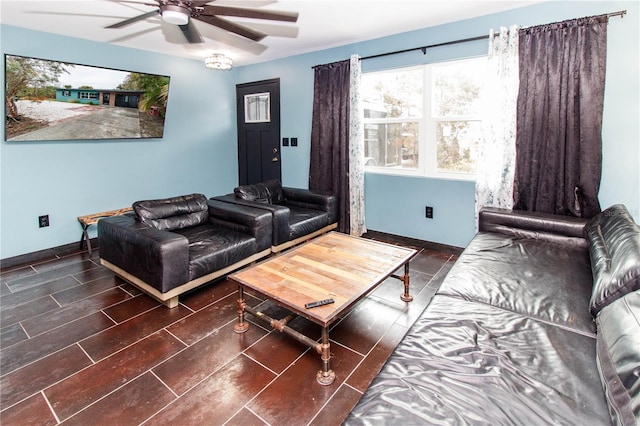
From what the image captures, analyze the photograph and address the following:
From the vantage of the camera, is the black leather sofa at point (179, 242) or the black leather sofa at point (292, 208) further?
the black leather sofa at point (292, 208)

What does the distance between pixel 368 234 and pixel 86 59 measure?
388 centimetres

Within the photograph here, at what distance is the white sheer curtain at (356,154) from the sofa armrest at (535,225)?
157 cm

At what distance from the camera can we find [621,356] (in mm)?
1138

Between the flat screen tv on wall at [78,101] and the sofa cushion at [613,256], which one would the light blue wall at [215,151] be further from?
the sofa cushion at [613,256]

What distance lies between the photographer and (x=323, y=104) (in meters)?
4.55

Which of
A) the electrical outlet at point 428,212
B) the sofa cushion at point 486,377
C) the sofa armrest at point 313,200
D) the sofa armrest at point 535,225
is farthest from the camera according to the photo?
the sofa armrest at point 313,200

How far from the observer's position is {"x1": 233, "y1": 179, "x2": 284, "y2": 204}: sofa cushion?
4.09 metres

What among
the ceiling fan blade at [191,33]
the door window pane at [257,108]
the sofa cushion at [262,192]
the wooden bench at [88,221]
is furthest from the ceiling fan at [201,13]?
the door window pane at [257,108]

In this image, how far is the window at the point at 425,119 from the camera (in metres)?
3.64

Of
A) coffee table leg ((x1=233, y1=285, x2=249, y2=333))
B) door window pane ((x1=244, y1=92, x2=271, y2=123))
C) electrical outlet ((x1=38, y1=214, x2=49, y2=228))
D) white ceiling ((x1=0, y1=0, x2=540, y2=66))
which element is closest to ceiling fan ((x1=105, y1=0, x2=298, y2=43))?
white ceiling ((x1=0, y1=0, x2=540, y2=66))

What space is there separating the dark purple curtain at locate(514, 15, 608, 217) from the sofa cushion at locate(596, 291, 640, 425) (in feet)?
6.35

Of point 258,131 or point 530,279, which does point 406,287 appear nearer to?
point 530,279

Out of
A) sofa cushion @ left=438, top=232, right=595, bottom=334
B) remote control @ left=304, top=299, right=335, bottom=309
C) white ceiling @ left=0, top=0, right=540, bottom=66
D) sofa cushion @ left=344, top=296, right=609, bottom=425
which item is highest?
white ceiling @ left=0, top=0, right=540, bottom=66

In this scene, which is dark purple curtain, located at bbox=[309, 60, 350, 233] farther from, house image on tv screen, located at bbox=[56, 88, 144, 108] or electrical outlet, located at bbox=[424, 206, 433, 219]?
house image on tv screen, located at bbox=[56, 88, 144, 108]
